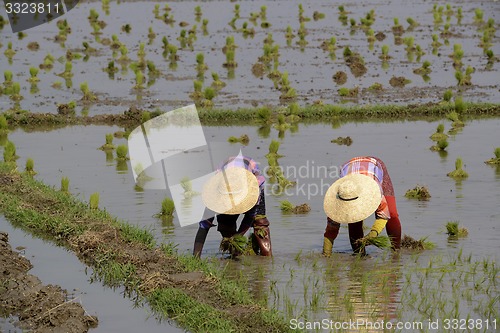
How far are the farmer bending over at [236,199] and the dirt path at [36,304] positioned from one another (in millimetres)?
1323

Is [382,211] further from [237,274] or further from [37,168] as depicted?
[37,168]

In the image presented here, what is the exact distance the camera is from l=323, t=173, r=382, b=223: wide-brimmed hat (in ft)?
25.2

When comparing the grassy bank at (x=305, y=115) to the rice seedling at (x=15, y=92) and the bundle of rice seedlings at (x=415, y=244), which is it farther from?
the bundle of rice seedlings at (x=415, y=244)

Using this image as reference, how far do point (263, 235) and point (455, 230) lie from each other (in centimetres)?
186

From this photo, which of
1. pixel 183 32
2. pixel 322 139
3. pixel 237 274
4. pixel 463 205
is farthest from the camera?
pixel 183 32

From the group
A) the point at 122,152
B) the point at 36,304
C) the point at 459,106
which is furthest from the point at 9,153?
the point at 459,106

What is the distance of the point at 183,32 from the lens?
26891mm

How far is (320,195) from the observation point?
1112 centimetres

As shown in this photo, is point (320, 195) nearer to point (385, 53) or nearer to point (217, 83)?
point (217, 83)

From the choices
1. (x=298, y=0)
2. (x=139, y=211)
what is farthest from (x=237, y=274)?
(x=298, y=0)

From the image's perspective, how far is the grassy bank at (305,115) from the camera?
1585 cm

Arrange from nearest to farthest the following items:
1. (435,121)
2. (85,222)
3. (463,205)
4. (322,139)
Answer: (85,222)
(463,205)
(322,139)
(435,121)

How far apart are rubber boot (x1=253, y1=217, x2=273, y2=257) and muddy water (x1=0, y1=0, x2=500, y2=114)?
9241mm

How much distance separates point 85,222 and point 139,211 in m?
1.26
